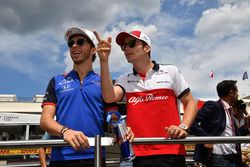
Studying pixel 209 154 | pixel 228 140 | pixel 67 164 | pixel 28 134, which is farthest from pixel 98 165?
pixel 28 134

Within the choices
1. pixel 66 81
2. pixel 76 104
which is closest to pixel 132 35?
pixel 66 81

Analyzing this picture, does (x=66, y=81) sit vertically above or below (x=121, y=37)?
below

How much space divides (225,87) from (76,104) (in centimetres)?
260

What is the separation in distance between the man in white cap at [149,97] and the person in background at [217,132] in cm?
116

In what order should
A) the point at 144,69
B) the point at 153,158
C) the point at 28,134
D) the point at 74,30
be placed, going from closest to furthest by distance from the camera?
1. the point at 153,158
2. the point at 74,30
3. the point at 144,69
4. the point at 28,134

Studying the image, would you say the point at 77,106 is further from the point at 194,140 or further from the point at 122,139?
the point at 194,140

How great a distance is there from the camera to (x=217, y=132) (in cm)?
410

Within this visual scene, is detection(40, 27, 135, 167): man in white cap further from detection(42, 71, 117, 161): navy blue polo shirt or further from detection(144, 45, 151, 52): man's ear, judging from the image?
detection(144, 45, 151, 52): man's ear

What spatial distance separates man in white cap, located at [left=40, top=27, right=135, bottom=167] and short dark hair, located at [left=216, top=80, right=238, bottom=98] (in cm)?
229

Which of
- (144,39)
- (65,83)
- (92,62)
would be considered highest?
(144,39)

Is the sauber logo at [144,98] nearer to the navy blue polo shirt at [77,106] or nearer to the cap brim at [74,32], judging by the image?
the navy blue polo shirt at [77,106]

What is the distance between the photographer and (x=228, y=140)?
2.56m

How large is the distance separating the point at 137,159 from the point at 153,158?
0.44 feet

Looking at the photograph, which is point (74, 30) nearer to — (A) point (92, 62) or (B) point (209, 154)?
(A) point (92, 62)
